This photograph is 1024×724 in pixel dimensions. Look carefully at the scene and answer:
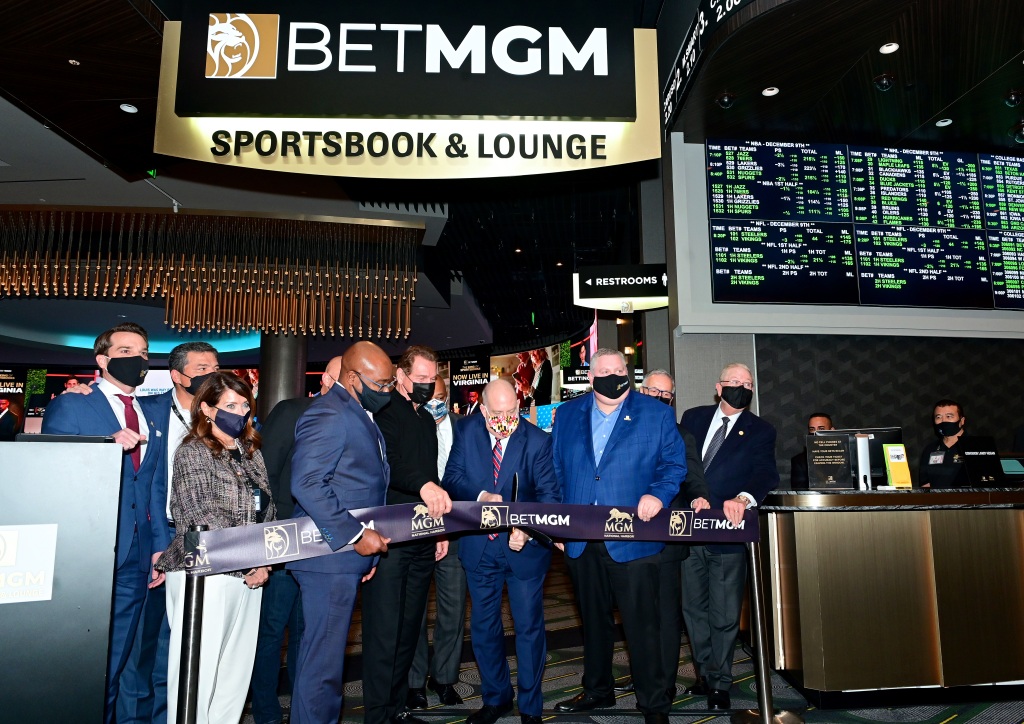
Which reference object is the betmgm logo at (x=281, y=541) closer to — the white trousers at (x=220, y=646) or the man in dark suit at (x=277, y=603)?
the white trousers at (x=220, y=646)

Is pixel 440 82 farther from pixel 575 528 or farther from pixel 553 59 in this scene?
pixel 575 528

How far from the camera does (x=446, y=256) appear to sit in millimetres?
Answer: 12531

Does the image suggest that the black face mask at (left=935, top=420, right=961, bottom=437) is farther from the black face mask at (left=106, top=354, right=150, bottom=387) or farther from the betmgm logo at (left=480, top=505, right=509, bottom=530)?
the black face mask at (left=106, top=354, right=150, bottom=387)

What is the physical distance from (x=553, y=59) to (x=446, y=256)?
9697 millimetres

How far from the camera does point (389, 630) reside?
129 inches

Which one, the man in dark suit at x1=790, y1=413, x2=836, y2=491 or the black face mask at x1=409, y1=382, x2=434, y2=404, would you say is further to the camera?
the man in dark suit at x1=790, y1=413, x2=836, y2=491

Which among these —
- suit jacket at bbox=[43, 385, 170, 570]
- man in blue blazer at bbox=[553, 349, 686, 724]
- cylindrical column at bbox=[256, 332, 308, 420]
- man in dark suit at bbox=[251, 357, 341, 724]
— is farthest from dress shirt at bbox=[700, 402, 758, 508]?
cylindrical column at bbox=[256, 332, 308, 420]

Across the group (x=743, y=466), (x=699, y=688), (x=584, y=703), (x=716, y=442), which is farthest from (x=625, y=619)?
(x=716, y=442)

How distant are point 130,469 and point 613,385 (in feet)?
7.44

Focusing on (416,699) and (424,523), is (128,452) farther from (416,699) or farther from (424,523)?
(416,699)

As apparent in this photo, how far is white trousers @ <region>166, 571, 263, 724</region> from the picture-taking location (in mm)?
2859

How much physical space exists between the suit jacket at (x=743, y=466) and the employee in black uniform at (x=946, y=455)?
5.03 ft

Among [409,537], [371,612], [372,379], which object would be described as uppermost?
[372,379]

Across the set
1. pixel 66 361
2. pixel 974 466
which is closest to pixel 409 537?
pixel 974 466
